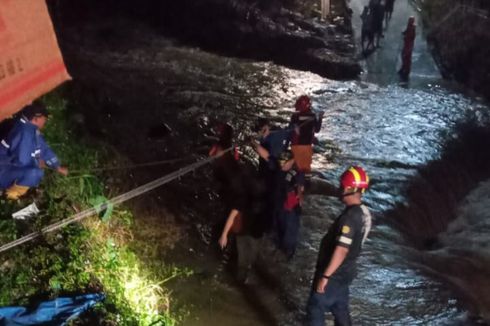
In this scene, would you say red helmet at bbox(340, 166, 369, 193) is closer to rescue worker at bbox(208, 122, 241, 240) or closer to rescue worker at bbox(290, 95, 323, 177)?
rescue worker at bbox(208, 122, 241, 240)

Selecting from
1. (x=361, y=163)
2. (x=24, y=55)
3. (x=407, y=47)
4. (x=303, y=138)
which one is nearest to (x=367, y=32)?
(x=407, y=47)

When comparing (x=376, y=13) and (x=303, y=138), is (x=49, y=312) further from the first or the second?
(x=376, y=13)

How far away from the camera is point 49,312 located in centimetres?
461

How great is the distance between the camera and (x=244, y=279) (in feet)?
21.7

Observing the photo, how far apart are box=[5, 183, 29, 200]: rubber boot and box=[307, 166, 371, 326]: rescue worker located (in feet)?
11.3

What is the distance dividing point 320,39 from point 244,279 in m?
13.1

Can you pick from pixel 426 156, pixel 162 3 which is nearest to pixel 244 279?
pixel 426 156

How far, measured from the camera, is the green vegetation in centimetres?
498

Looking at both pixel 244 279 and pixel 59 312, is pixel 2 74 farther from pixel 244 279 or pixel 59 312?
pixel 244 279

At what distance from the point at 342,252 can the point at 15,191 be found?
3.71 m

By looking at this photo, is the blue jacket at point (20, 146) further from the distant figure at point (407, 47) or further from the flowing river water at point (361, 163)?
the distant figure at point (407, 47)

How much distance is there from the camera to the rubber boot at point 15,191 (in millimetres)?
5898

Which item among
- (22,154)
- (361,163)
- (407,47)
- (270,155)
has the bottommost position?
(361,163)

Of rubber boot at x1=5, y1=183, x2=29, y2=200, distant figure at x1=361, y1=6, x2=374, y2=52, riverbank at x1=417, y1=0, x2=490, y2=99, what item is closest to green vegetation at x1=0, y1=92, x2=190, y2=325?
rubber boot at x1=5, y1=183, x2=29, y2=200
